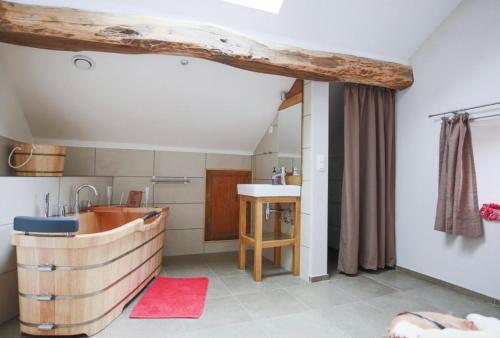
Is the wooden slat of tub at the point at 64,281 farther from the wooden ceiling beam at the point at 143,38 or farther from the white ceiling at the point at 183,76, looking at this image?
the white ceiling at the point at 183,76

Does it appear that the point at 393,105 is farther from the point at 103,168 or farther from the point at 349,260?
the point at 103,168

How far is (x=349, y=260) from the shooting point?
10.9ft

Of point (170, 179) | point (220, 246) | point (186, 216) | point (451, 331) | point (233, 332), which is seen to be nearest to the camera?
point (451, 331)

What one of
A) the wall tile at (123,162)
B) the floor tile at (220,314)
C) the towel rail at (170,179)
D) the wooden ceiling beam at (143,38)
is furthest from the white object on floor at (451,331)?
the wall tile at (123,162)

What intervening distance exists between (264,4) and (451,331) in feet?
9.24

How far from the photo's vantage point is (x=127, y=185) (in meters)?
4.01

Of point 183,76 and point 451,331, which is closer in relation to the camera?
point 451,331

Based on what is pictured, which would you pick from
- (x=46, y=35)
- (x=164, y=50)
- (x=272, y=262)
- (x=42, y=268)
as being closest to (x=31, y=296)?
(x=42, y=268)

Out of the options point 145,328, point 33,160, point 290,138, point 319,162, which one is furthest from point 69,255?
point 290,138

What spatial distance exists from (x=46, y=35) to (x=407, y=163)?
3824mm

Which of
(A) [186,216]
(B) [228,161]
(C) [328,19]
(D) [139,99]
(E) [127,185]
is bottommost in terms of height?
(A) [186,216]

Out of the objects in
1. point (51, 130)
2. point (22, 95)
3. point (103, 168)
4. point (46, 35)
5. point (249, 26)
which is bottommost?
point (103, 168)

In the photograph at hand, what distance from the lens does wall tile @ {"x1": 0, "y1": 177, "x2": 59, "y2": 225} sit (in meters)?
2.13

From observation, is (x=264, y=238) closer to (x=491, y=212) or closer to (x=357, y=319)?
(x=357, y=319)
